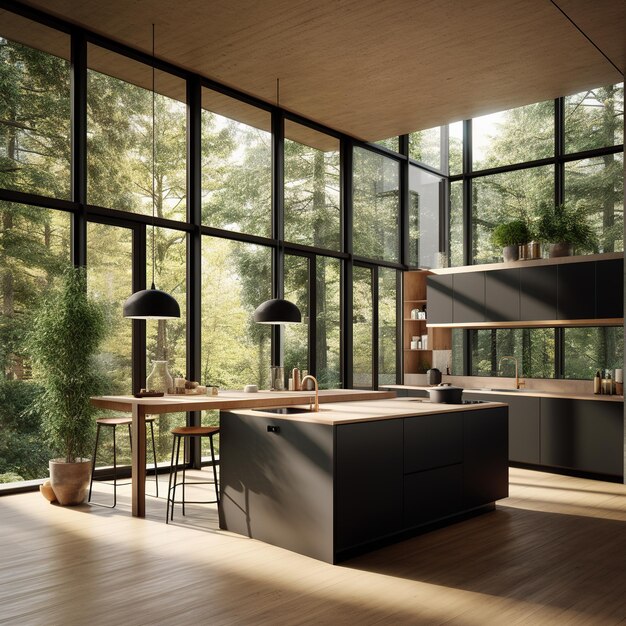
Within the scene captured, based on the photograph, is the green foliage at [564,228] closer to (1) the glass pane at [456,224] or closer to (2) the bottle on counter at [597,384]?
(2) the bottle on counter at [597,384]

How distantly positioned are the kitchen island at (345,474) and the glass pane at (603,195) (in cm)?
423

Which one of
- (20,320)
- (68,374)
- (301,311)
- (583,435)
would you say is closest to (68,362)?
(68,374)

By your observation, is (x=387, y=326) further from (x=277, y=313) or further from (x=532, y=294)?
(x=277, y=313)

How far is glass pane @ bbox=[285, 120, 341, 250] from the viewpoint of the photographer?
8398 millimetres

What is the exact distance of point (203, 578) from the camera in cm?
372

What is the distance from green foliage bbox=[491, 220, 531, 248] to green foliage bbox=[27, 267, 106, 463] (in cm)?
495

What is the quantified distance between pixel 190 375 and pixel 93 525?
2416 mm

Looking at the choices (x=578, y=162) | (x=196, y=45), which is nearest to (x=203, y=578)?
(x=196, y=45)

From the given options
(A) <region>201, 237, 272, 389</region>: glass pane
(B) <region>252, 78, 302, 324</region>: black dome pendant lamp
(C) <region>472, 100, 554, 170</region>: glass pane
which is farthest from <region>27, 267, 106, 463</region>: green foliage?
(C) <region>472, 100, 554, 170</region>: glass pane

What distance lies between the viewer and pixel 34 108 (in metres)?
5.89

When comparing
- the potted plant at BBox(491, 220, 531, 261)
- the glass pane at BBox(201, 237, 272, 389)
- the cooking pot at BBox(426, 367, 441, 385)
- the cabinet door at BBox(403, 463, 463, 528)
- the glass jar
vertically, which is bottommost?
the cabinet door at BBox(403, 463, 463, 528)

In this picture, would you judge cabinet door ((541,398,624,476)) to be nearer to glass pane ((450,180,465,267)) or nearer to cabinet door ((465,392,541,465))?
cabinet door ((465,392,541,465))

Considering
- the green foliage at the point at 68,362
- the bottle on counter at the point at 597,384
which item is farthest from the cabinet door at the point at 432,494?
the bottle on counter at the point at 597,384

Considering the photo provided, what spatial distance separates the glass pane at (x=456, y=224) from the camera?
9.95m
